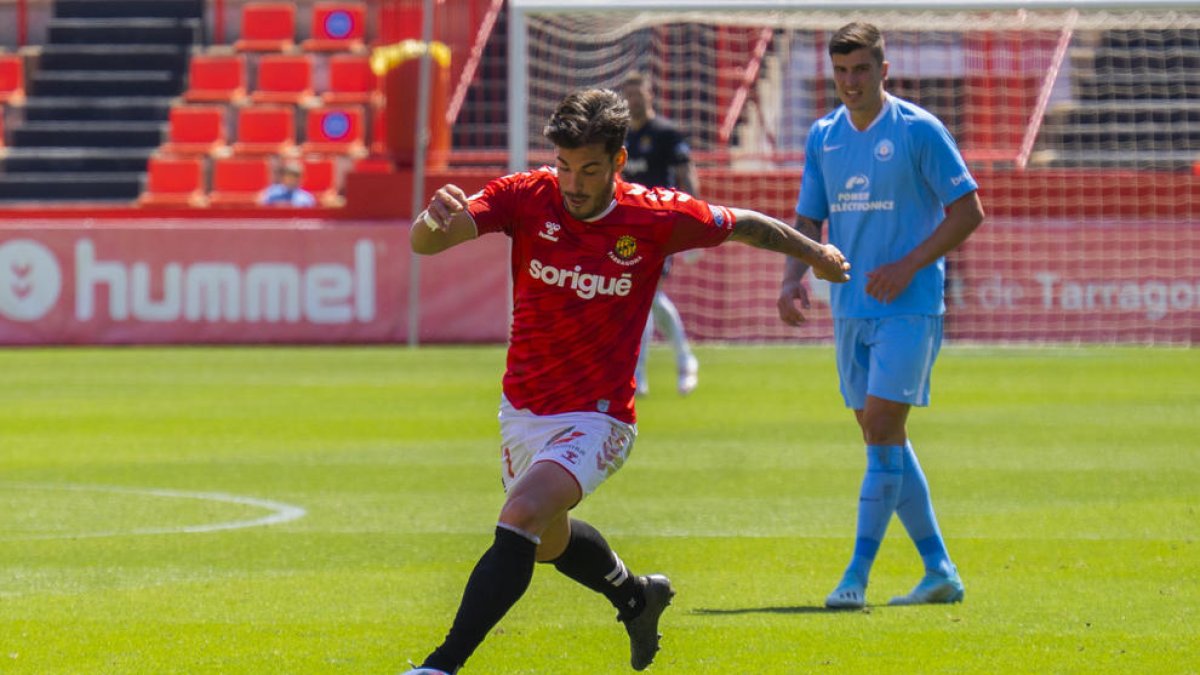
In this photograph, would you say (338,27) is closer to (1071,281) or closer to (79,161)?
(79,161)

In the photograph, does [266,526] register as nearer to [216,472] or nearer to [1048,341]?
[216,472]

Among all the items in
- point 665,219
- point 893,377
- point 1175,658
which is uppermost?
point 665,219

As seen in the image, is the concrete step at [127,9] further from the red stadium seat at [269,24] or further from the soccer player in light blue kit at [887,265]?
A: the soccer player in light blue kit at [887,265]

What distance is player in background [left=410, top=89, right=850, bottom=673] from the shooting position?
5.98 metres

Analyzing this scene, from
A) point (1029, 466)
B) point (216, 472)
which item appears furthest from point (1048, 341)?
point (216, 472)

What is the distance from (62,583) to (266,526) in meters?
1.75

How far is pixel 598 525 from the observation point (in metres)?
9.89

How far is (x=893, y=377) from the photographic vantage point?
793cm

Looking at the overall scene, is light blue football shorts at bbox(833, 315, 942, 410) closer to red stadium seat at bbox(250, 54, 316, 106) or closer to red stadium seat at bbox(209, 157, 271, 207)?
red stadium seat at bbox(209, 157, 271, 207)

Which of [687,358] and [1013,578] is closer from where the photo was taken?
[1013,578]

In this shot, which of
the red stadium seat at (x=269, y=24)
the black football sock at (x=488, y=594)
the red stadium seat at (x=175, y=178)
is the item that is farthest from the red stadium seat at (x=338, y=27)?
the black football sock at (x=488, y=594)

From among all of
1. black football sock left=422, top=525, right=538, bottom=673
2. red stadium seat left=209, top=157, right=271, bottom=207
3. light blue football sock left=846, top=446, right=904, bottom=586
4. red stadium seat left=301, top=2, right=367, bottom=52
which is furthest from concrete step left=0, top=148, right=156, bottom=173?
black football sock left=422, top=525, right=538, bottom=673

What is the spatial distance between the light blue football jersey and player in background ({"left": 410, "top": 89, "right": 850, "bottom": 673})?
62.0 inches

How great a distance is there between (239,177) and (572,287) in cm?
2456
